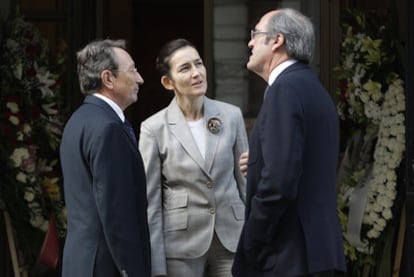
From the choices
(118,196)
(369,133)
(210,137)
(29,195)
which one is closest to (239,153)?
(210,137)

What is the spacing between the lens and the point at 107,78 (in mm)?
4871

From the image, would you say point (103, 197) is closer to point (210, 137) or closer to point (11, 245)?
point (210, 137)

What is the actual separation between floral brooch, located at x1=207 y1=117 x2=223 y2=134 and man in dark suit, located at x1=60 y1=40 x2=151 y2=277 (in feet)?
2.48

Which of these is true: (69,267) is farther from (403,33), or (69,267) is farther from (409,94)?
(403,33)

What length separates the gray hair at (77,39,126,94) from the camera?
15.9 ft

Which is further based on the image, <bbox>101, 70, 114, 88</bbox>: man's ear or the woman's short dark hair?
the woman's short dark hair

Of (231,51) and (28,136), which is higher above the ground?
(231,51)

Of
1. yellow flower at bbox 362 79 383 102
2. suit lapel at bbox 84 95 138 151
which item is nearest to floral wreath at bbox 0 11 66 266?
yellow flower at bbox 362 79 383 102

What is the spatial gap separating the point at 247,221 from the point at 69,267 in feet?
2.93

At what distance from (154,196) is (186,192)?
0.16 m

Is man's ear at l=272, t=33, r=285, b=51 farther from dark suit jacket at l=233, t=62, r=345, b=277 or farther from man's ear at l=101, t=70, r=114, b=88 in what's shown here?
man's ear at l=101, t=70, r=114, b=88

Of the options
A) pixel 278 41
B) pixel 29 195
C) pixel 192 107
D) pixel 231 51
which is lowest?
pixel 29 195

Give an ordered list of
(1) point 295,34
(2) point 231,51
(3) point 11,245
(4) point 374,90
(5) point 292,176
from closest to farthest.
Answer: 1. (5) point 292,176
2. (1) point 295,34
3. (4) point 374,90
4. (3) point 11,245
5. (2) point 231,51

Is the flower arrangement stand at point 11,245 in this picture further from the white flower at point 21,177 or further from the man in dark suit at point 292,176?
the man in dark suit at point 292,176
